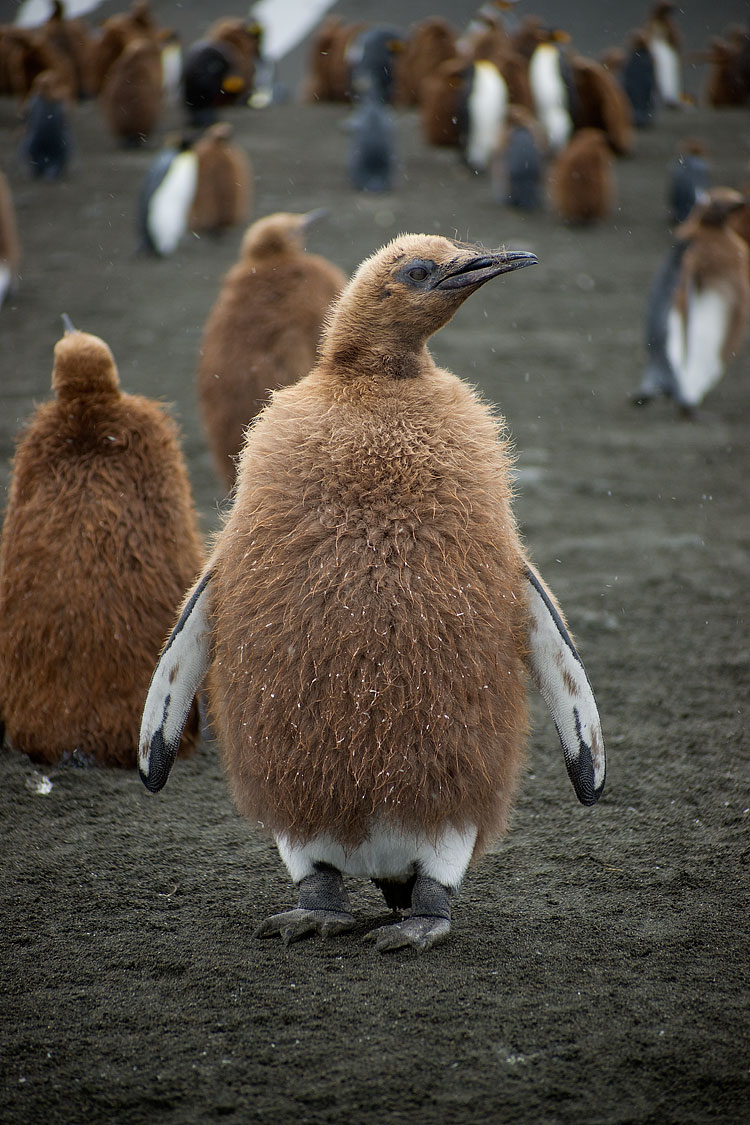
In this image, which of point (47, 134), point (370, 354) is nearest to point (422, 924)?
point (370, 354)

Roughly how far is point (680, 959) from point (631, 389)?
5.54 metres

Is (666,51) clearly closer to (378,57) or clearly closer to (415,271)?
(378,57)

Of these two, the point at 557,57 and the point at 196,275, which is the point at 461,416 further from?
the point at 557,57

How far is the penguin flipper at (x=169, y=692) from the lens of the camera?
7.37 feet

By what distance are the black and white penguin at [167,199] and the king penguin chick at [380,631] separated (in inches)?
→ 303

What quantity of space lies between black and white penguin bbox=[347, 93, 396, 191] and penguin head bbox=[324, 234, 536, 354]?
31.0 ft

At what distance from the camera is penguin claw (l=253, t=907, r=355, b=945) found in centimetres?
219

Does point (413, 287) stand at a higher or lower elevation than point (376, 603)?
higher

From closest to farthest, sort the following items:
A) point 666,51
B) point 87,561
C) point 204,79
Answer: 1. point 87,561
2. point 204,79
3. point 666,51

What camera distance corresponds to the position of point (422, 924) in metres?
2.17

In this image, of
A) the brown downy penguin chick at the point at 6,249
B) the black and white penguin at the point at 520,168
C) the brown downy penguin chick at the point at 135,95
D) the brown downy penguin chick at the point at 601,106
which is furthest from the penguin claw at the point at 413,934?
the brown downy penguin chick at the point at 601,106

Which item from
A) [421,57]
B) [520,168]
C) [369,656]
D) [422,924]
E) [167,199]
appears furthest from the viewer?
[421,57]

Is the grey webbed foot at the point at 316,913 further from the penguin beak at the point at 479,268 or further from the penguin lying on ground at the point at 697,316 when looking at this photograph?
the penguin lying on ground at the point at 697,316

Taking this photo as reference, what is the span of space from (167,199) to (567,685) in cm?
828
